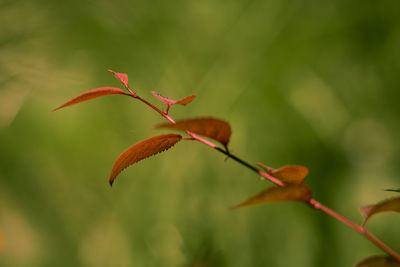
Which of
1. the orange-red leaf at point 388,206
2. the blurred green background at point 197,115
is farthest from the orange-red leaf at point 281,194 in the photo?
the blurred green background at point 197,115

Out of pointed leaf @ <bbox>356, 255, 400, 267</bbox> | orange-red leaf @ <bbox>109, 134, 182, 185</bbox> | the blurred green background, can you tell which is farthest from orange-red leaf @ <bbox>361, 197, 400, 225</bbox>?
the blurred green background

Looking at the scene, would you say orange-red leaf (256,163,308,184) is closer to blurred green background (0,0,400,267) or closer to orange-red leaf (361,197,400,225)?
orange-red leaf (361,197,400,225)

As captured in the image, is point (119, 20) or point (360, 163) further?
point (119, 20)

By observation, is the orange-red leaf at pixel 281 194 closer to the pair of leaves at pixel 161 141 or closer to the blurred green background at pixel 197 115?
the pair of leaves at pixel 161 141

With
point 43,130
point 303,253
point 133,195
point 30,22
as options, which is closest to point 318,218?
point 303,253

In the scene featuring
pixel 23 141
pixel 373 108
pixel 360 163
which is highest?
pixel 373 108

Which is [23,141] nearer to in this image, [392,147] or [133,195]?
[133,195]

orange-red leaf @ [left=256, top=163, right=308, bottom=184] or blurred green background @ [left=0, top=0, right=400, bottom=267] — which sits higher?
orange-red leaf @ [left=256, top=163, right=308, bottom=184]
